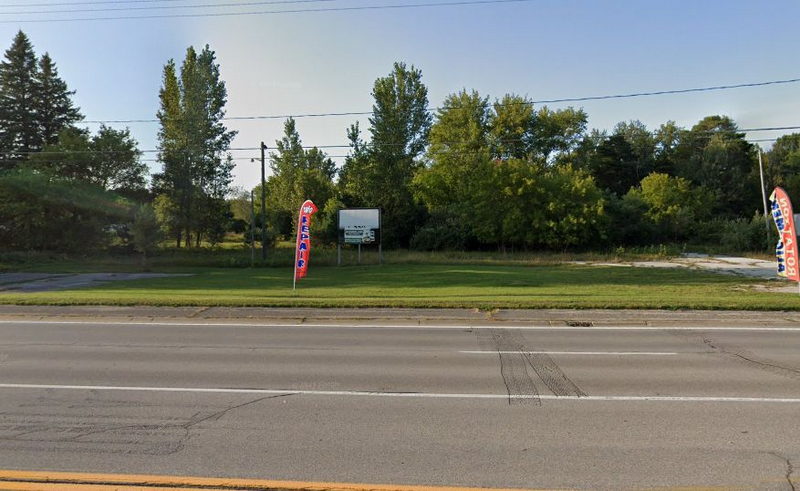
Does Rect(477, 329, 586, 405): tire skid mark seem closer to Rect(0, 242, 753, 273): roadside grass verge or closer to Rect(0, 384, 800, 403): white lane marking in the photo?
Rect(0, 384, 800, 403): white lane marking

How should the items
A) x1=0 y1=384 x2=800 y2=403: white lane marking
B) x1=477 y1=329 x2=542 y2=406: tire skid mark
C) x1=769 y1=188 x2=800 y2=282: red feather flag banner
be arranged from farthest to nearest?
x1=769 y1=188 x2=800 y2=282: red feather flag banner, x1=477 y1=329 x2=542 y2=406: tire skid mark, x1=0 y1=384 x2=800 y2=403: white lane marking

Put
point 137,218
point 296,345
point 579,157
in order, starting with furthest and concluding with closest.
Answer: point 579,157 < point 137,218 < point 296,345

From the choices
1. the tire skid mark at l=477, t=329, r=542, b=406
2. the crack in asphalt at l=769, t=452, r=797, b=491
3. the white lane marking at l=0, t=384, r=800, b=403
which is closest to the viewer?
the crack in asphalt at l=769, t=452, r=797, b=491

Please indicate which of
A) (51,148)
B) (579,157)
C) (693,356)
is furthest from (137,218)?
(579,157)

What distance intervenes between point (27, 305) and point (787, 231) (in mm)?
25137

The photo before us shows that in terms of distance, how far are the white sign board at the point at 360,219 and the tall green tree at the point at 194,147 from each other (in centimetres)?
1811

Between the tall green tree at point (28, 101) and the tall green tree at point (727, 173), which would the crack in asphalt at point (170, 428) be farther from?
the tall green tree at point (727, 173)

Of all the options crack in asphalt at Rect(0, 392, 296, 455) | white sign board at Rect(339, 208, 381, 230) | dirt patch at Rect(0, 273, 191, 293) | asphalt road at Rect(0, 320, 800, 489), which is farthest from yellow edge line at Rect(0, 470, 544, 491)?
white sign board at Rect(339, 208, 381, 230)

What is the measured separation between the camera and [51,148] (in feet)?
148

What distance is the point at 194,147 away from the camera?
46000mm

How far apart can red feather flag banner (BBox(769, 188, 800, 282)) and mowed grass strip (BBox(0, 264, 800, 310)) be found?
93cm

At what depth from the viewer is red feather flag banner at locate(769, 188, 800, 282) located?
53.4ft

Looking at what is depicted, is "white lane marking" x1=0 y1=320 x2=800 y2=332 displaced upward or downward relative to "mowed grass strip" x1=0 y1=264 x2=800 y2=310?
downward

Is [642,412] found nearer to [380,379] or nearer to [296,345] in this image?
[380,379]
